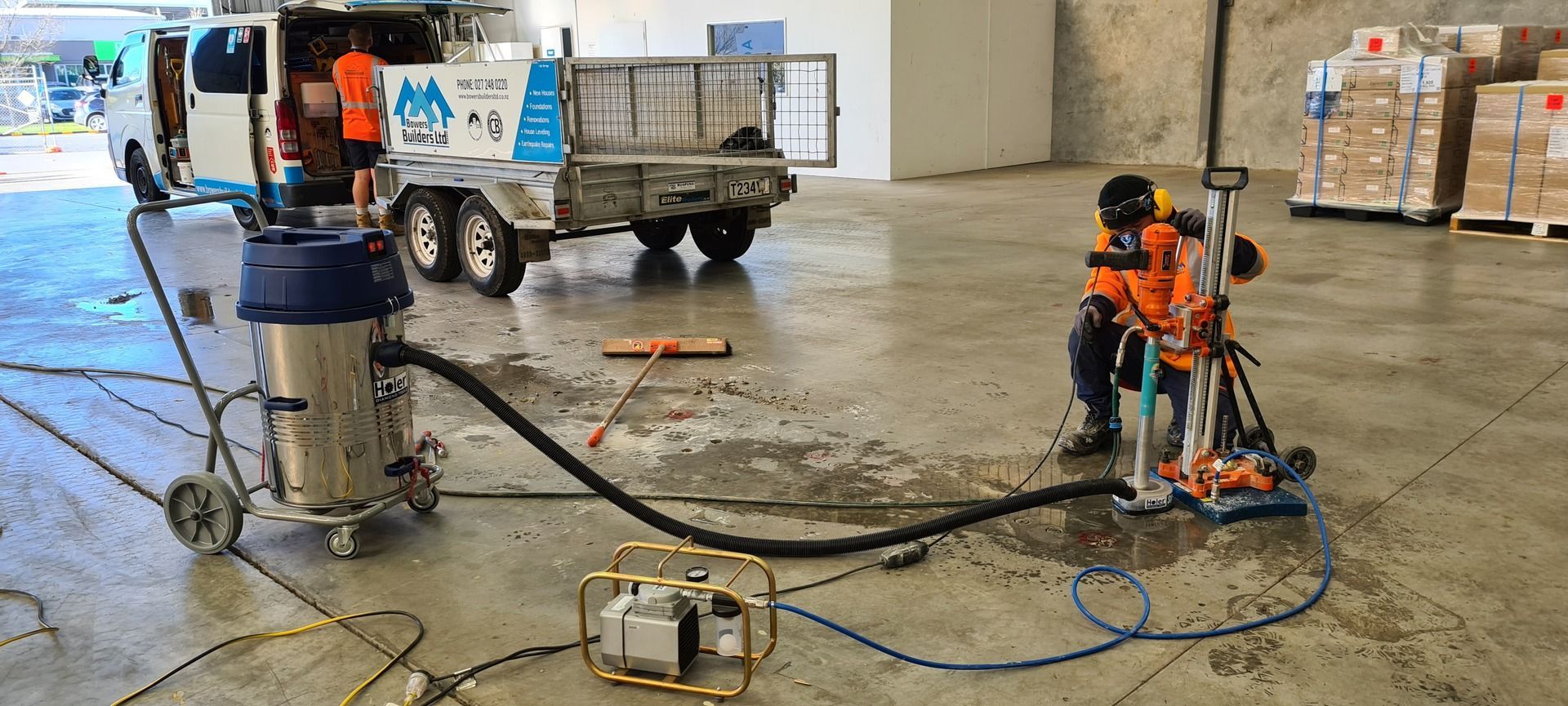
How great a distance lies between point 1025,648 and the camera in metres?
2.71

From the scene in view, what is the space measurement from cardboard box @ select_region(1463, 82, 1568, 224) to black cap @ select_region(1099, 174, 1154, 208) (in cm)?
663

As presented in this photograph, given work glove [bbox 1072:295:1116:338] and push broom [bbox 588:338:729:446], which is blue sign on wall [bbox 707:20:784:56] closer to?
push broom [bbox 588:338:729:446]

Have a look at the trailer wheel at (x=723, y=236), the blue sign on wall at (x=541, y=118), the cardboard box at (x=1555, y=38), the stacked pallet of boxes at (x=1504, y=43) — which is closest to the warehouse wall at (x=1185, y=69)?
the cardboard box at (x=1555, y=38)

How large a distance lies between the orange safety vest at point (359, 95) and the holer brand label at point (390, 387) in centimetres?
564

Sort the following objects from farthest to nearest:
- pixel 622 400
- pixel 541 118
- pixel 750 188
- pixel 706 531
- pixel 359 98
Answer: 1. pixel 359 98
2. pixel 750 188
3. pixel 541 118
4. pixel 622 400
5. pixel 706 531

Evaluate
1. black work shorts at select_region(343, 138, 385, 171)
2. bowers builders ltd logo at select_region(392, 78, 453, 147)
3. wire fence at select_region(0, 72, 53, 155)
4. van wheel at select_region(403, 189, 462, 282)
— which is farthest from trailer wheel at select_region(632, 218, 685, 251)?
wire fence at select_region(0, 72, 53, 155)

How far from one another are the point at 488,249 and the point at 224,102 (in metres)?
4.12

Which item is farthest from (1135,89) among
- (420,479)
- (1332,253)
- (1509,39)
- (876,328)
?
(420,479)

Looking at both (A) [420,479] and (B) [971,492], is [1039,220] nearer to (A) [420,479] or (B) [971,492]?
(B) [971,492]

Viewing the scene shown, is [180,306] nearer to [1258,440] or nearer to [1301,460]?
[1258,440]

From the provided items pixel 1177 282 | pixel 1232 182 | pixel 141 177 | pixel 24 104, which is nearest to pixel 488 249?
pixel 1177 282

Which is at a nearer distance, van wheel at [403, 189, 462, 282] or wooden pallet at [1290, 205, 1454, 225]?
van wheel at [403, 189, 462, 282]

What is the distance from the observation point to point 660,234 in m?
9.00

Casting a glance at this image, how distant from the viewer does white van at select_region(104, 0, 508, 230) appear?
9.13 meters
